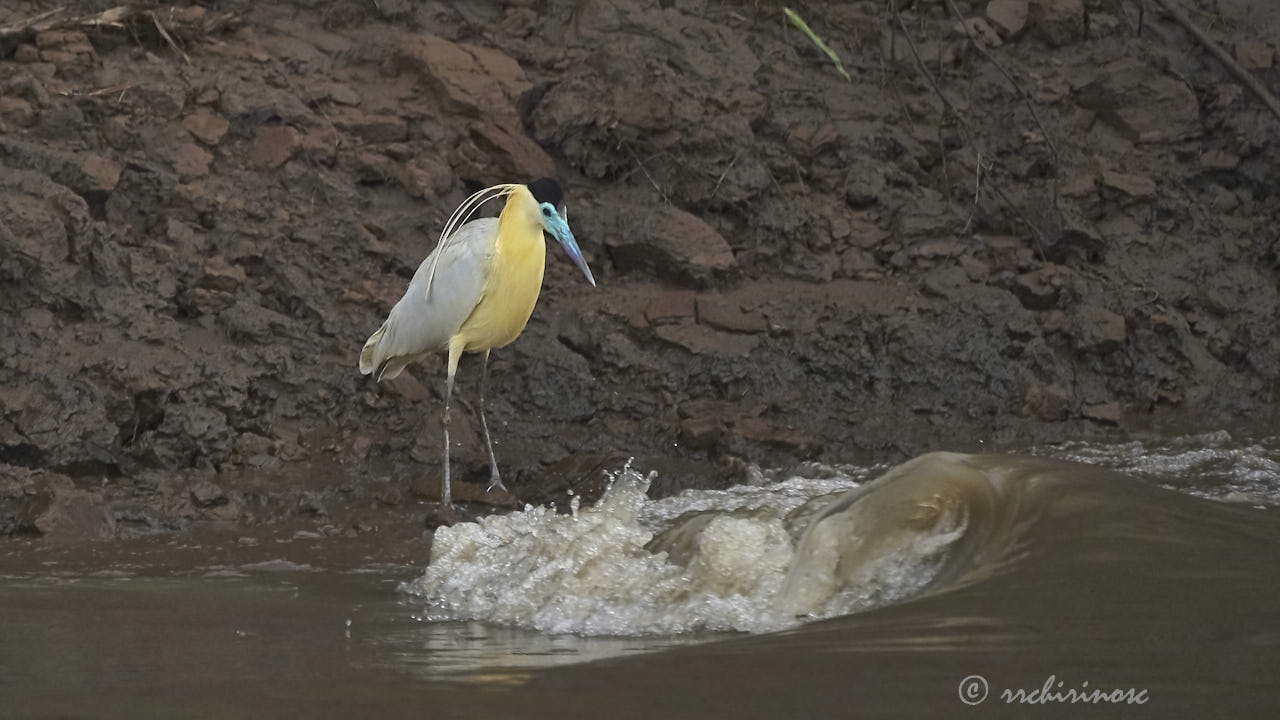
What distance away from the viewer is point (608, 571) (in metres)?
4.58

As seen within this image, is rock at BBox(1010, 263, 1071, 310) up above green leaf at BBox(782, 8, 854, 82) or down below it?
below

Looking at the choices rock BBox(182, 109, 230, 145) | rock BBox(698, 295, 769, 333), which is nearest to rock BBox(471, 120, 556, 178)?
rock BBox(698, 295, 769, 333)

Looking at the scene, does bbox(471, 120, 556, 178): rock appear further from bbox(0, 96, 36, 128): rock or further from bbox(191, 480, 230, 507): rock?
bbox(191, 480, 230, 507): rock

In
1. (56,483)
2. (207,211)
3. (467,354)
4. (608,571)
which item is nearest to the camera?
(608,571)

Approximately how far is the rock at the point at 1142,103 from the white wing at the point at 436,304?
390 cm

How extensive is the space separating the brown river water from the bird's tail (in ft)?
5.68

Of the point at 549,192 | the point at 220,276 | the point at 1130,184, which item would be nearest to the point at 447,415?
the point at 549,192

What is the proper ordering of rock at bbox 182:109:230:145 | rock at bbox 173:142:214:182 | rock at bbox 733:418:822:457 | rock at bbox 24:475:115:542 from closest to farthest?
rock at bbox 24:475:115:542, rock at bbox 733:418:822:457, rock at bbox 173:142:214:182, rock at bbox 182:109:230:145

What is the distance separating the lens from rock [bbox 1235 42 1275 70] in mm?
9367

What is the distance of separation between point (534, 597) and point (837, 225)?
446 cm

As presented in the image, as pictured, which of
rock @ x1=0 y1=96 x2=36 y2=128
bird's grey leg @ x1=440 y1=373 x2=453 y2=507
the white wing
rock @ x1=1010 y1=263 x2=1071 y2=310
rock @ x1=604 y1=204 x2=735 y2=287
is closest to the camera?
bird's grey leg @ x1=440 y1=373 x2=453 y2=507

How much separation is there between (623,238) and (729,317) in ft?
2.29

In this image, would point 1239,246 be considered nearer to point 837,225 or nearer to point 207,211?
point 837,225

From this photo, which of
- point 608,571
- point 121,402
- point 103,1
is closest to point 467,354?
point 121,402
